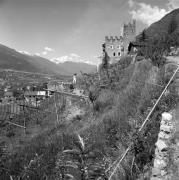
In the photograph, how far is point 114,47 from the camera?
150ft

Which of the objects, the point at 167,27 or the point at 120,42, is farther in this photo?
the point at 120,42

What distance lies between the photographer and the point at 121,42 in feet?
150

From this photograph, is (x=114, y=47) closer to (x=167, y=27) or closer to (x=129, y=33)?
(x=129, y=33)

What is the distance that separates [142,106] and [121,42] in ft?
136

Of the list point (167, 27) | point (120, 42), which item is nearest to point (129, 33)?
point (120, 42)

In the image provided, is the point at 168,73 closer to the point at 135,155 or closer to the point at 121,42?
the point at 135,155

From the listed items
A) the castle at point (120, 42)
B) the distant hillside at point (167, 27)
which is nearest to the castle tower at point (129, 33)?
the castle at point (120, 42)

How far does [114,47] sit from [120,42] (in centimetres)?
181

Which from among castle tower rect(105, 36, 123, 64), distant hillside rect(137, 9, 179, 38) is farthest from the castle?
distant hillside rect(137, 9, 179, 38)

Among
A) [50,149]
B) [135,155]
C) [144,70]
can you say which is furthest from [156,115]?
[144,70]

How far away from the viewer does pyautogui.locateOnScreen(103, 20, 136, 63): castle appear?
4534 centimetres

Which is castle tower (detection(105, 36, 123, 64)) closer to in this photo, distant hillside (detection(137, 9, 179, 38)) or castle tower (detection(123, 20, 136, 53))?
castle tower (detection(123, 20, 136, 53))

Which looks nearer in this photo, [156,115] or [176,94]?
[156,115]

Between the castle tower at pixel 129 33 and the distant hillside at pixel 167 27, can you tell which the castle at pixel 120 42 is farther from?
the distant hillside at pixel 167 27
